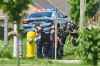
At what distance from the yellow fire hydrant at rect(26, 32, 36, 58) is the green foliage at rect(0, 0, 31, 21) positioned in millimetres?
7218

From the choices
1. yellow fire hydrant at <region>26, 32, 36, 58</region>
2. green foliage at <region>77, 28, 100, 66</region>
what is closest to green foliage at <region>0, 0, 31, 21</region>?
green foliage at <region>77, 28, 100, 66</region>

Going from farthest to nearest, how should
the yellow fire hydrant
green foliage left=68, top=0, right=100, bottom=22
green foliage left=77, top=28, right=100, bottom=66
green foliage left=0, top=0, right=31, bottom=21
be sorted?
1. green foliage left=68, top=0, right=100, bottom=22
2. the yellow fire hydrant
3. green foliage left=0, top=0, right=31, bottom=21
4. green foliage left=77, top=28, right=100, bottom=66

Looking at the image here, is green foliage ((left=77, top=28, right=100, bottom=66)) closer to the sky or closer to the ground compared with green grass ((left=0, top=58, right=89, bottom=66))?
closer to the sky

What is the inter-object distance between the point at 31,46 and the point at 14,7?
7.63 m

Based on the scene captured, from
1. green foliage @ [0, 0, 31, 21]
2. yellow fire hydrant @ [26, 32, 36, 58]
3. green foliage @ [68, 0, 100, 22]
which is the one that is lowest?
yellow fire hydrant @ [26, 32, 36, 58]

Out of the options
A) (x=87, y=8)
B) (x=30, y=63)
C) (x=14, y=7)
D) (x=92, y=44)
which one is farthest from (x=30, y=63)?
(x=87, y=8)

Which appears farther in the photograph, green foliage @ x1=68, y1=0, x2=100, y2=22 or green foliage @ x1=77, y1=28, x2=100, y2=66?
green foliage @ x1=68, y1=0, x2=100, y2=22

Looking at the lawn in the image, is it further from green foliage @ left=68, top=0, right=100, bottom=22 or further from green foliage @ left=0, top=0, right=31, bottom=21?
green foliage @ left=68, top=0, right=100, bottom=22

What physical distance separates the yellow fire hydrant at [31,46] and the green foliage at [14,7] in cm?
722

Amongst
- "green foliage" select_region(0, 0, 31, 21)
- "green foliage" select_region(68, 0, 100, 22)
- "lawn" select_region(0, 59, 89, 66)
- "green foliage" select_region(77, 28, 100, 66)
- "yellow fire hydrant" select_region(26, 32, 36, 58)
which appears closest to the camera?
"green foliage" select_region(77, 28, 100, 66)

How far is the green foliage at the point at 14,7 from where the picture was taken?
45.0 ft

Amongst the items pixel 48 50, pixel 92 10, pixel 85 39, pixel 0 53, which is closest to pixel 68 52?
pixel 48 50

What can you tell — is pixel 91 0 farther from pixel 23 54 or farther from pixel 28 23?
pixel 23 54

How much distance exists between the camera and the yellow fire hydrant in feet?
69.4
